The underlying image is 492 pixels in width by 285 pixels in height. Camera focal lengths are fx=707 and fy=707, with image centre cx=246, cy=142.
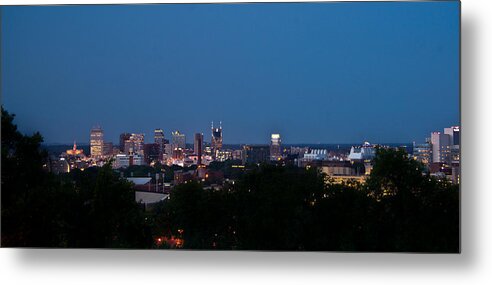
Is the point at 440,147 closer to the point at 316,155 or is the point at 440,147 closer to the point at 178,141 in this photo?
the point at 316,155

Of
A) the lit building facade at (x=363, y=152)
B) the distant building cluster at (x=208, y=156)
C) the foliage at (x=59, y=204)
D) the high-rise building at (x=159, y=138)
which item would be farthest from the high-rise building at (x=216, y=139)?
the lit building facade at (x=363, y=152)

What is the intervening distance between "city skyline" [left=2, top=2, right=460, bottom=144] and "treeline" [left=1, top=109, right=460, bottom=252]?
0.74 ft

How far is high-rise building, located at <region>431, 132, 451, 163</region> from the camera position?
4.40 metres

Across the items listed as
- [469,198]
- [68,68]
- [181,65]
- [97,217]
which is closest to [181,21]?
[181,65]

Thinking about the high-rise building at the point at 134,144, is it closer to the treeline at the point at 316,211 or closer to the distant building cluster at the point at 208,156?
the distant building cluster at the point at 208,156

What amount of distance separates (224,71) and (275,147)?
1.99ft

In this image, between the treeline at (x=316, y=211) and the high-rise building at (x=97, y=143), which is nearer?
the treeline at (x=316, y=211)

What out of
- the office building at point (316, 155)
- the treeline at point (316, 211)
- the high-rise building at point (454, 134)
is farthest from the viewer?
the office building at point (316, 155)

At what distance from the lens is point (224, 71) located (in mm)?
4676

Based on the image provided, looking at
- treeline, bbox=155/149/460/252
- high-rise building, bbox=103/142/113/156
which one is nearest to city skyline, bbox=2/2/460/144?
high-rise building, bbox=103/142/113/156

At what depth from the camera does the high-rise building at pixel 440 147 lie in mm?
4402

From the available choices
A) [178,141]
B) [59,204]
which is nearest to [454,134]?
[178,141]

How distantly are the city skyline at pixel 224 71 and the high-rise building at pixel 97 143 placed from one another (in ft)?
0.15

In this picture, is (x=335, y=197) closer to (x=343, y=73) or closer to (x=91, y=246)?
(x=343, y=73)
